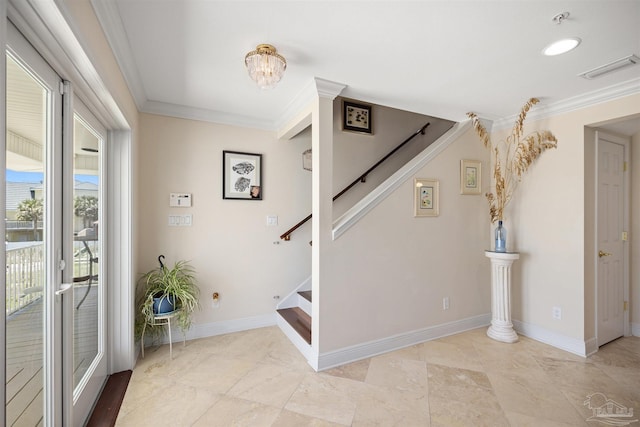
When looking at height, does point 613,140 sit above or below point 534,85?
below

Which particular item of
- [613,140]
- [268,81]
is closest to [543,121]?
[613,140]

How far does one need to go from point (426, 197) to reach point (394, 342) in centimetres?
144

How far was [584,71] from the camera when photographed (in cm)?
208

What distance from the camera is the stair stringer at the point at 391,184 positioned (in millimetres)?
2445

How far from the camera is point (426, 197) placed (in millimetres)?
2855

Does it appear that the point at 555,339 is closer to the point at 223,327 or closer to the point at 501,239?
the point at 501,239

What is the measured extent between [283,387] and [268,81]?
6.90 ft

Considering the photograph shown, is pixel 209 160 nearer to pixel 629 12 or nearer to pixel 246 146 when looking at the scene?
pixel 246 146

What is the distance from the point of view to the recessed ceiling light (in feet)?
5.53

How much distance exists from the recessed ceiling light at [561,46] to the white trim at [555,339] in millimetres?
2470

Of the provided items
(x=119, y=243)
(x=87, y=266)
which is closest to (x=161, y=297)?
(x=119, y=243)

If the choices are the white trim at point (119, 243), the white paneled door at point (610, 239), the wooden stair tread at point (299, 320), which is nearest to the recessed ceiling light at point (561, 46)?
the white paneled door at point (610, 239)

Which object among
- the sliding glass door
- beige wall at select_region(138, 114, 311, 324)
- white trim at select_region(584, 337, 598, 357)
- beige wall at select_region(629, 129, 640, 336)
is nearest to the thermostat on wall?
beige wall at select_region(138, 114, 311, 324)

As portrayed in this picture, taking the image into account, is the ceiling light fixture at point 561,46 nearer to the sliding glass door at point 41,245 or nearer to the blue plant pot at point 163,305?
the sliding glass door at point 41,245
